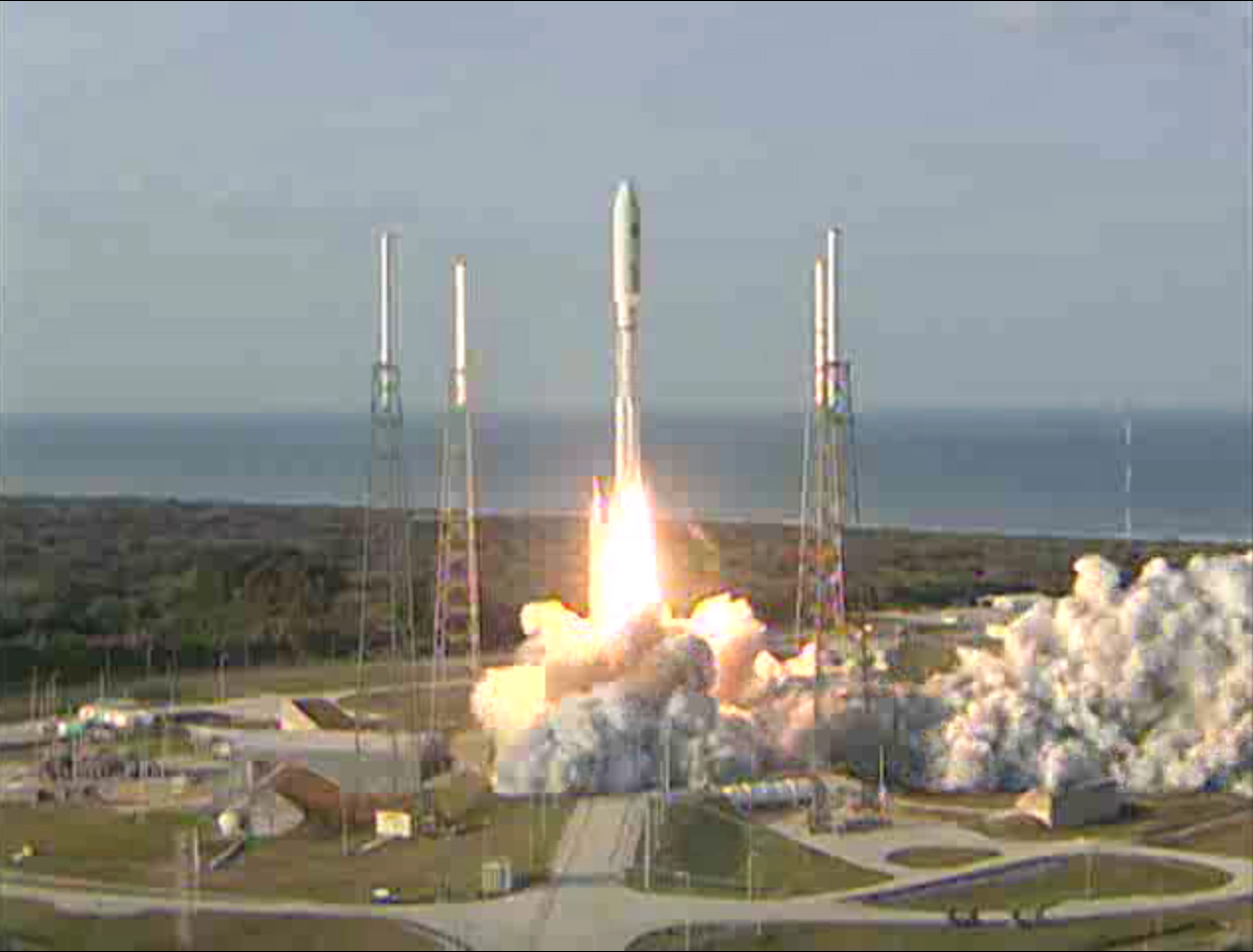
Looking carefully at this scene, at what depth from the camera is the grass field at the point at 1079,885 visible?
26.6m

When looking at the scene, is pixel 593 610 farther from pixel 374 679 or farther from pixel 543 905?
pixel 543 905

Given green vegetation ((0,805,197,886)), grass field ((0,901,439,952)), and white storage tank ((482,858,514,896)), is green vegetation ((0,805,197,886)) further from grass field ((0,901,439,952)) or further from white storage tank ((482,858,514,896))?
white storage tank ((482,858,514,896))

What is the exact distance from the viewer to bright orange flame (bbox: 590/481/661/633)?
3656cm

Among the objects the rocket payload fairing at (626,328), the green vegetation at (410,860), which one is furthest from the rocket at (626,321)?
the green vegetation at (410,860)

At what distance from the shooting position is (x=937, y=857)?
28766 millimetres

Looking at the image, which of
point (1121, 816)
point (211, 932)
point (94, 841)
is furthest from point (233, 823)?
point (1121, 816)

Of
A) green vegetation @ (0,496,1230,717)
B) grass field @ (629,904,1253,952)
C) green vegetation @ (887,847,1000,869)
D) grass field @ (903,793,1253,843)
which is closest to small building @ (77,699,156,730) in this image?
green vegetation @ (0,496,1230,717)

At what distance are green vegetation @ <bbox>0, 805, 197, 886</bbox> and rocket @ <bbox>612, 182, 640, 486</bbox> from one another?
11184mm

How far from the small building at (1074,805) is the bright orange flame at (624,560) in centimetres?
875

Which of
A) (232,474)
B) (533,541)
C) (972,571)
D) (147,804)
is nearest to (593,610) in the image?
(147,804)

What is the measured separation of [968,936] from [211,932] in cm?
1017

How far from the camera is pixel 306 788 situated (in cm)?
3203

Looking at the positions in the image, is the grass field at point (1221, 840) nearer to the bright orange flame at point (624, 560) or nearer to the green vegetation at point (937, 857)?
the green vegetation at point (937, 857)

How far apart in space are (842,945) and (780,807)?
307 inches
